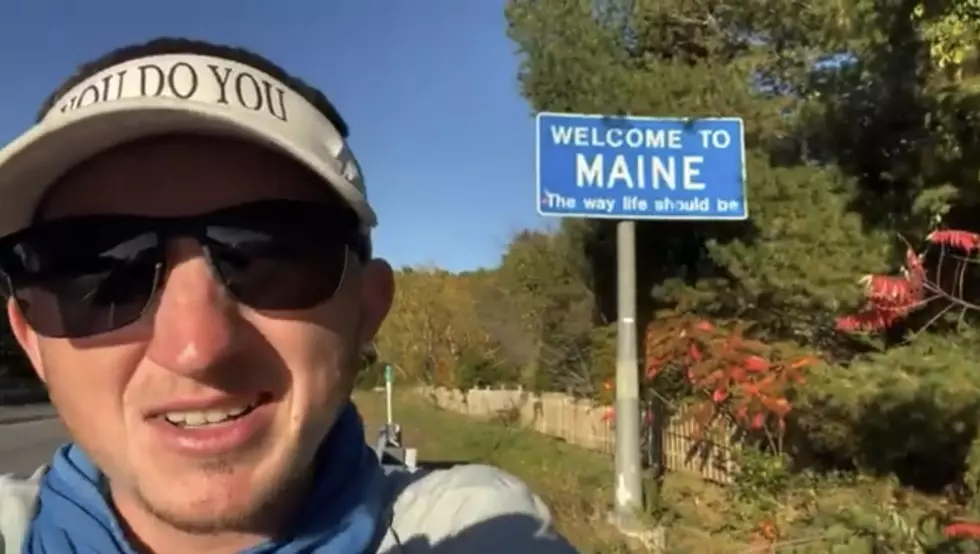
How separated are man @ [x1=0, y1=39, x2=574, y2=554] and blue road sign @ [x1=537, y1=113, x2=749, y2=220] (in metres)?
7.39

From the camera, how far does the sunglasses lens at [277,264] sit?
137 cm

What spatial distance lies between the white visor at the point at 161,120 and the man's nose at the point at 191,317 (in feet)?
0.47

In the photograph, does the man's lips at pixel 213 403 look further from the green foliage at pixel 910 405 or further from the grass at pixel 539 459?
the green foliage at pixel 910 405

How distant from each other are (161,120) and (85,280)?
0.68 ft

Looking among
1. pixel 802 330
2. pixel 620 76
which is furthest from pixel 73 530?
pixel 620 76

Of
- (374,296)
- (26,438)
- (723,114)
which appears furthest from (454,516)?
(26,438)

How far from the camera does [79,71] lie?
4.75 ft

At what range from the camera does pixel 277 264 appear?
140 centimetres

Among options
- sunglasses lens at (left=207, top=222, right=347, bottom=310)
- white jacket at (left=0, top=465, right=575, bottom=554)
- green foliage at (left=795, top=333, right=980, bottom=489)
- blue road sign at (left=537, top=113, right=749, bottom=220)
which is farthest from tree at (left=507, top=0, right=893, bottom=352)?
sunglasses lens at (left=207, top=222, right=347, bottom=310)

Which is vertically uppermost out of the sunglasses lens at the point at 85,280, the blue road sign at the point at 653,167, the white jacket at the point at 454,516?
the blue road sign at the point at 653,167

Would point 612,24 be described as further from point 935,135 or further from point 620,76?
point 935,135

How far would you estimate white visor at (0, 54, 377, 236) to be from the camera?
4.30 ft

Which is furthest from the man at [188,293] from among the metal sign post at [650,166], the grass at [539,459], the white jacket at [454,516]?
the metal sign post at [650,166]

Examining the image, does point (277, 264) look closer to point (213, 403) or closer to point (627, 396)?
point (213, 403)
